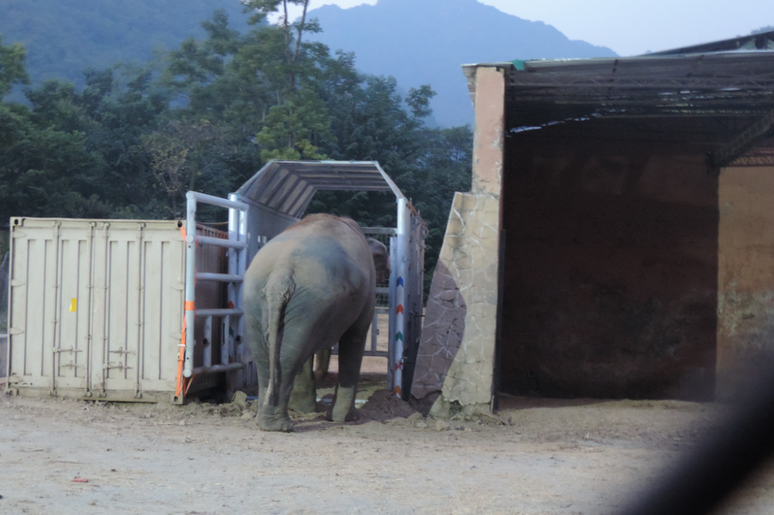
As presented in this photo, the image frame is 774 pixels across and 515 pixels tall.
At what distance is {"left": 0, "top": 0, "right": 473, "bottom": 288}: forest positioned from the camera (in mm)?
27219

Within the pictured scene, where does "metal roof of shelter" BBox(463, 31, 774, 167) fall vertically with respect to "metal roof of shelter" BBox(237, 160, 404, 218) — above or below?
above

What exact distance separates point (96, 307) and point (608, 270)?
916 centimetres

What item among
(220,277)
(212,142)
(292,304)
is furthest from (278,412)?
(212,142)

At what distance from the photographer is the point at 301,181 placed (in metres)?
11.9

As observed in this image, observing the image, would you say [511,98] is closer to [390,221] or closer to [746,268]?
[746,268]

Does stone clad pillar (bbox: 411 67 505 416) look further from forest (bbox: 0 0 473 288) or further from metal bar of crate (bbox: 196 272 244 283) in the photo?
forest (bbox: 0 0 473 288)

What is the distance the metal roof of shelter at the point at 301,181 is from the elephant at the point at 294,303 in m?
2.24

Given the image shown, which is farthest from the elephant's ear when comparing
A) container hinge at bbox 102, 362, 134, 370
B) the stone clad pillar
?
container hinge at bbox 102, 362, 134, 370

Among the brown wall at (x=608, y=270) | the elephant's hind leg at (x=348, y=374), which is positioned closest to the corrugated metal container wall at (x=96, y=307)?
the elephant's hind leg at (x=348, y=374)

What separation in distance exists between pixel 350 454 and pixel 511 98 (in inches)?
248

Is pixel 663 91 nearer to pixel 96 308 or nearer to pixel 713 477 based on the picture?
pixel 96 308

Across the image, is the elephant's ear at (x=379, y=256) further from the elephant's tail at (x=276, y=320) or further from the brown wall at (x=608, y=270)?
the brown wall at (x=608, y=270)

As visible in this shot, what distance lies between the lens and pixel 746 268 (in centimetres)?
1370

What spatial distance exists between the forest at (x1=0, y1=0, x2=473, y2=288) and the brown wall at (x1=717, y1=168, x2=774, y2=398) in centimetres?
1456
